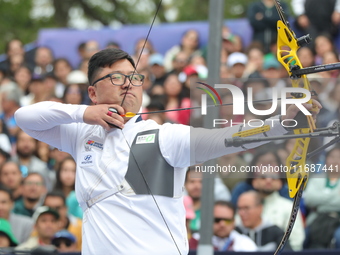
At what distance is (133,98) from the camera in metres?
3.60

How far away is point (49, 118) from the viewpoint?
3654 millimetres

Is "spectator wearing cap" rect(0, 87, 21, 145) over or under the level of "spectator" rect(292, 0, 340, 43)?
under

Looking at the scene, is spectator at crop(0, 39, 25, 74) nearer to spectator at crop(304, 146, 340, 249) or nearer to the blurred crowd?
the blurred crowd

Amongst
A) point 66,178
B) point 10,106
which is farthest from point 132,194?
point 10,106

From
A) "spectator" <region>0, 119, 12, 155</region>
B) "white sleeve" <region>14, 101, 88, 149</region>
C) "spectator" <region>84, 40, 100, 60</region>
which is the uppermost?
"spectator" <region>84, 40, 100, 60</region>

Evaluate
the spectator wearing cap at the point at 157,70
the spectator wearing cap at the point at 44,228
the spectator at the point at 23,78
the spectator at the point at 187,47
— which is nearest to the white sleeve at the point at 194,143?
the spectator wearing cap at the point at 44,228

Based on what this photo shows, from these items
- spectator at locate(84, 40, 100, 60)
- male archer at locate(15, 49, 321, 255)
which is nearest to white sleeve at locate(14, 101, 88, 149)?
male archer at locate(15, 49, 321, 255)

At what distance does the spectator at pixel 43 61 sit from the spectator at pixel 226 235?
444 centimetres

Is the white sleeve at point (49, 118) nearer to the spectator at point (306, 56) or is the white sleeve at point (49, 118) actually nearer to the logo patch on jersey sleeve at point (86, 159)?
the logo patch on jersey sleeve at point (86, 159)

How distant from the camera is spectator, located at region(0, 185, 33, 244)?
6.37 m

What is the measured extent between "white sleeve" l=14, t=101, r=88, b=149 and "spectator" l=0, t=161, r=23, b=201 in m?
3.30

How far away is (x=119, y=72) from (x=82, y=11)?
1541 cm

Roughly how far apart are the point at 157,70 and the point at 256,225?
3.25 metres

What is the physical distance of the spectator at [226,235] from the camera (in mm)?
5625
